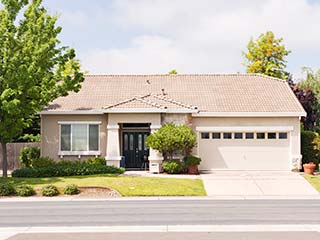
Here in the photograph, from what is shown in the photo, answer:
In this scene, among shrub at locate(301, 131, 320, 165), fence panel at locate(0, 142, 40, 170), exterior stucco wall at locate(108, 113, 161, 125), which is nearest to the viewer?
exterior stucco wall at locate(108, 113, 161, 125)

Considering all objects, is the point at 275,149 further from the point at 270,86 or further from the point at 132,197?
the point at 132,197

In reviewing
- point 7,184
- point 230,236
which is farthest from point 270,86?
point 230,236

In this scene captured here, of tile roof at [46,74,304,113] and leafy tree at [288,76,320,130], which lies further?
leafy tree at [288,76,320,130]

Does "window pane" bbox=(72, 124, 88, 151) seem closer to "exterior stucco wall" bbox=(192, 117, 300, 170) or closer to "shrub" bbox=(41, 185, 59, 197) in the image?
"exterior stucco wall" bbox=(192, 117, 300, 170)

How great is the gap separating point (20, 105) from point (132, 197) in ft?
26.9

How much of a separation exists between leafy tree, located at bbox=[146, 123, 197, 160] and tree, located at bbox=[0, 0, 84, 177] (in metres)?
5.49

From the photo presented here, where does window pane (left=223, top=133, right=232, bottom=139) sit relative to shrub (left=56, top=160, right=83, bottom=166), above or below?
above

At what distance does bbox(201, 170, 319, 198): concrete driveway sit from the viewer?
2523cm

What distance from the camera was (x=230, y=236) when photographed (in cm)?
1312

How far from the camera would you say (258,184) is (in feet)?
89.6

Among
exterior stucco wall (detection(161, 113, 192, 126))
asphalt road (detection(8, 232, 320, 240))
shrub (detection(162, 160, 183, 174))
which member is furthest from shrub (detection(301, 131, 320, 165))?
asphalt road (detection(8, 232, 320, 240))

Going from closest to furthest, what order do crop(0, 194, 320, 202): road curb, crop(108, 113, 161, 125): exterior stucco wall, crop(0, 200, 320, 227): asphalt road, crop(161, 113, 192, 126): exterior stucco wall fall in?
1. crop(0, 200, 320, 227): asphalt road
2. crop(0, 194, 320, 202): road curb
3. crop(108, 113, 161, 125): exterior stucco wall
4. crop(161, 113, 192, 126): exterior stucco wall

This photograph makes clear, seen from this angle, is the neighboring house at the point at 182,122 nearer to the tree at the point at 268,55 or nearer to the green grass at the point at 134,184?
the green grass at the point at 134,184

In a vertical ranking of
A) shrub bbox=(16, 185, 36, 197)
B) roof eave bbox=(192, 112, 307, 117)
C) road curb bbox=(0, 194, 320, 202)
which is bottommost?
road curb bbox=(0, 194, 320, 202)
